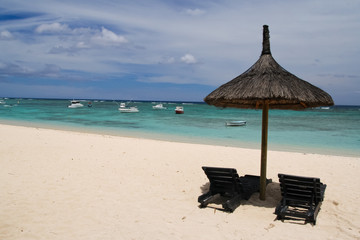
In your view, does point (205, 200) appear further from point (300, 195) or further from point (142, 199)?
point (300, 195)

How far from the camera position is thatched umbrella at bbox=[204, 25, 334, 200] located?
479cm

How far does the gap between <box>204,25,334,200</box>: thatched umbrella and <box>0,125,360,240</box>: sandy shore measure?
4.49 feet

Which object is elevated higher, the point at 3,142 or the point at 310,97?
the point at 310,97

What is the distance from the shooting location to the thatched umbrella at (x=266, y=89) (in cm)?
479

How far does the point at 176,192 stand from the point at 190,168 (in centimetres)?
222

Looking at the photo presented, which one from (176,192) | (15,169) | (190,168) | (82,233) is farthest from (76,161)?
(82,233)

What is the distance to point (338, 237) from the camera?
405 centimetres

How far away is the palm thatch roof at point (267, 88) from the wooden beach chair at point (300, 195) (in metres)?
1.32

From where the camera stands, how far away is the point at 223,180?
5.29 meters

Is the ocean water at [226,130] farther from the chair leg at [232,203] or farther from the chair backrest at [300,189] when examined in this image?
the chair backrest at [300,189]

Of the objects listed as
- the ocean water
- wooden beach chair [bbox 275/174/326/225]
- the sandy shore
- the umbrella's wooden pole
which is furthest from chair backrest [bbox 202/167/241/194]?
the ocean water

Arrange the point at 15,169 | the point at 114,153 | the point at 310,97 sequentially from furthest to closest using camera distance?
the point at 114,153 < the point at 15,169 < the point at 310,97

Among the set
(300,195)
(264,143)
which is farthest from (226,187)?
(300,195)

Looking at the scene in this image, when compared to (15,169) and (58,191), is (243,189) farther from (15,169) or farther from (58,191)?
(15,169)
